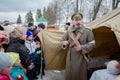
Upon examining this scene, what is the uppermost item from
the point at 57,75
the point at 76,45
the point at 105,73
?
the point at 76,45

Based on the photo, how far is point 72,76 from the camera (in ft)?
22.4

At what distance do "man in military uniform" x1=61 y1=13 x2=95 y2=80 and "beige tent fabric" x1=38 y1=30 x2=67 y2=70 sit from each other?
1.19 m

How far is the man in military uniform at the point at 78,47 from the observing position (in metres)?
6.64

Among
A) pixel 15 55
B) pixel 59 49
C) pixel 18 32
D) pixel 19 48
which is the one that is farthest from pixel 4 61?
pixel 59 49

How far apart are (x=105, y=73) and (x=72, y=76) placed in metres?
1.04

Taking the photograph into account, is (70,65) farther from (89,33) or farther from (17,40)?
(17,40)

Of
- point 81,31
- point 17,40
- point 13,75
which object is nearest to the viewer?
point 13,75

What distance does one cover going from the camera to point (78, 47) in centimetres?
661

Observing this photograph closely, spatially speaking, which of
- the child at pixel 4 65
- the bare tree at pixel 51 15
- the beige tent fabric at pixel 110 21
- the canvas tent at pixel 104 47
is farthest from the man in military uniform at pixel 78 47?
the bare tree at pixel 51 15

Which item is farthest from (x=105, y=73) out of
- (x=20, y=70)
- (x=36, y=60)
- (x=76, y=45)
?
(x=36, y=60)

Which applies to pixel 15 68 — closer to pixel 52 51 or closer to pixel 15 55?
pixel 15 55

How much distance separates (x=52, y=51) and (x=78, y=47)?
159 centimetres

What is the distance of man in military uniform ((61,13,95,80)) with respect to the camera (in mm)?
6645

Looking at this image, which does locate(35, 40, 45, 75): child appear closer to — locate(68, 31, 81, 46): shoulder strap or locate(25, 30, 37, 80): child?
locate(25, 30, 37, 80): child
